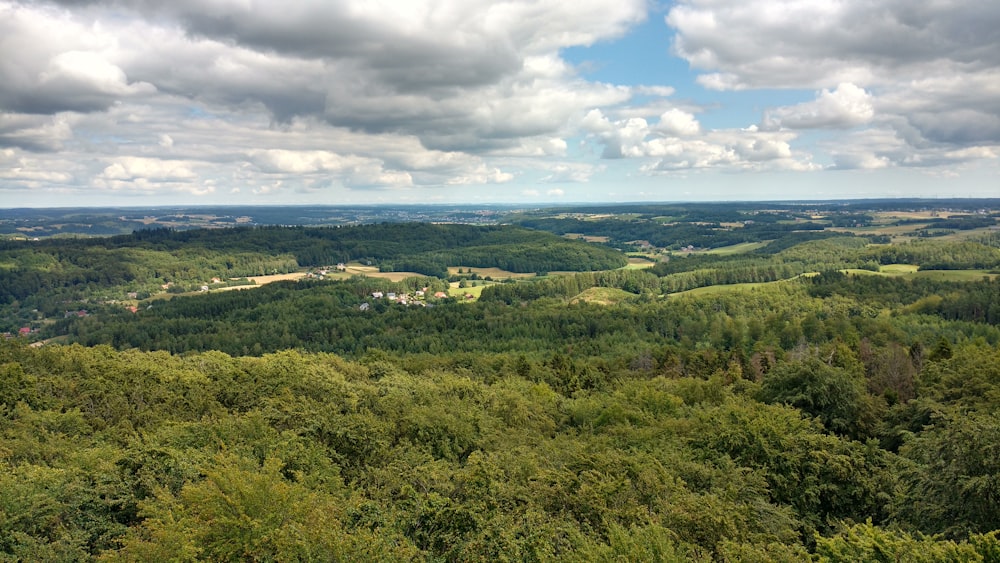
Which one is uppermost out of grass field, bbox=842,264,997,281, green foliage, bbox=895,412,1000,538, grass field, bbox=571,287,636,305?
green foliage, bbox=895,412,1000,538

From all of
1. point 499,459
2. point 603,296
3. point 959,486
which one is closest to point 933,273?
point 603,296

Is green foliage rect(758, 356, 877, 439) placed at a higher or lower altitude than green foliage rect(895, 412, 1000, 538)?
lower

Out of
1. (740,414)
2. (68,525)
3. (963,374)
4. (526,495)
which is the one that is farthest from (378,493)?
(963,374)

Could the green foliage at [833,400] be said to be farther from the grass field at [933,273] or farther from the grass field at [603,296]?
the grass field at [933,273]

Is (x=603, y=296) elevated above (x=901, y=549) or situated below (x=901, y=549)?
below

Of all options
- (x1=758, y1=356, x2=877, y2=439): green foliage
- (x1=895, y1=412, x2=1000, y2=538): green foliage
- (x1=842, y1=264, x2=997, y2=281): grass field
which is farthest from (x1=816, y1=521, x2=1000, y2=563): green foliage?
(x1=842, y1=264, x2=997, y2=281): grass field

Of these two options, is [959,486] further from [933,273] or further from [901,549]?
[933,273]

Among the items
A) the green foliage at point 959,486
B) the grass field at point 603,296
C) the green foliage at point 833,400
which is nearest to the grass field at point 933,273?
the grass field at point 603,296

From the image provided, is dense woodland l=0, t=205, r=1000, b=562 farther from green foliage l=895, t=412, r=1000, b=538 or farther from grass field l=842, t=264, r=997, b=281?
grass field l=842, t=264, r=997, b=281

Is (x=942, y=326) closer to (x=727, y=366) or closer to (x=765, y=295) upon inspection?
(x=765, y=295)

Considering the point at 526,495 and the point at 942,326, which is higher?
the point at 526,495

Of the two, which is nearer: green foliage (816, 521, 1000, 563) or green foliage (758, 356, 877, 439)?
green foliage (816, 521, 1000, 563)
